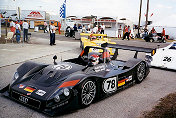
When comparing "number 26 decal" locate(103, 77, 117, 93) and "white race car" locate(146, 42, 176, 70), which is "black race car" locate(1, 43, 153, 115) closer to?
"number 26 decal" locate(103, 77, 117, 93)

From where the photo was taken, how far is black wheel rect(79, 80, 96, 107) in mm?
3893

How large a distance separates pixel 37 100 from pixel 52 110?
345mm

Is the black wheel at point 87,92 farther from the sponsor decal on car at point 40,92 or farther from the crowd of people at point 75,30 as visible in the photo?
the crowd of people at point 75,30

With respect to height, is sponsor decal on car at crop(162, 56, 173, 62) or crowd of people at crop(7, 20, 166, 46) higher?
crowd of people at crop(7, 20, 166, 46)

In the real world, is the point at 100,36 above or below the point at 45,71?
above

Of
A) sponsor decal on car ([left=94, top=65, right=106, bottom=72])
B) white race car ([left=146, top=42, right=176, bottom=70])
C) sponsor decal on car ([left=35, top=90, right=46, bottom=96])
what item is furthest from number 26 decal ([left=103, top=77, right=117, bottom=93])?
white race car ([left=146, top=42, right=176, bottom=70])

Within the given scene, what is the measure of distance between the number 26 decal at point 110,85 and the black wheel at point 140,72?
1.33 m

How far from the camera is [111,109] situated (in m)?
4.11

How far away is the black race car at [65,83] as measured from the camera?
3.62m

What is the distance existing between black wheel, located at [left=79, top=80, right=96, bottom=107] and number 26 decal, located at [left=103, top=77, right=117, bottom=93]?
0.39 meters

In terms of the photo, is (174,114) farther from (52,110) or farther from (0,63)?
(0,63)

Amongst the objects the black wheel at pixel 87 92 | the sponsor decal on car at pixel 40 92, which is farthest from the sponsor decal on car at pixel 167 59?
the sponsor decal on car at pixel 40 92

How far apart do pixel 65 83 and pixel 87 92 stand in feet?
1.72

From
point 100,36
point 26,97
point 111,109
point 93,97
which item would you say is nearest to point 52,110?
point 26,97
